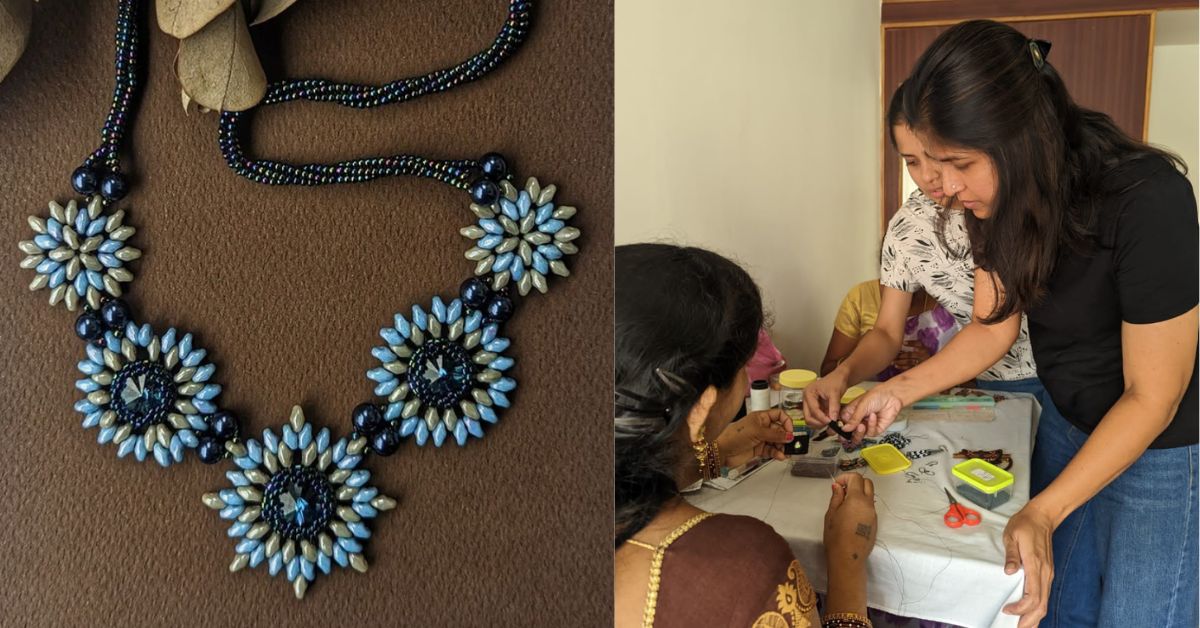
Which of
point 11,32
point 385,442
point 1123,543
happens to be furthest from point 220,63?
point 1123,543

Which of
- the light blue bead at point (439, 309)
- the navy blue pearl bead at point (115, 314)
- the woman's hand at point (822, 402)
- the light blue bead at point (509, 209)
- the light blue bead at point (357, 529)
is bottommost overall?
the light blue bead at point (357, 529)

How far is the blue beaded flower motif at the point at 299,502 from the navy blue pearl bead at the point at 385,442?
0.04ft

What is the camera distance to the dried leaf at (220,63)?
0.56 m

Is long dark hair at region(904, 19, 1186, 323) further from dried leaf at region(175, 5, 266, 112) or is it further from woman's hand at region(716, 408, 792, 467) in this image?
dried leaf at region(175, 5, 266, 112)

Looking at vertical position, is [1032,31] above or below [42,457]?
above

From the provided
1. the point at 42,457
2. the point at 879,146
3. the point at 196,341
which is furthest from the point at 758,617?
the point at 42,457

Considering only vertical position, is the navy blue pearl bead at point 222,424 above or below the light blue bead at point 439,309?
below

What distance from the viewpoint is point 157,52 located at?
0.62 m

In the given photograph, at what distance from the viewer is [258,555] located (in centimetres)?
62

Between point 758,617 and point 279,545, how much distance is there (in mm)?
325

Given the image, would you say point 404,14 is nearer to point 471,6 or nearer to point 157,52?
point 471,6

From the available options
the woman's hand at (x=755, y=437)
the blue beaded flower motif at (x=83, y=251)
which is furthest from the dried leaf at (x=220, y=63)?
the woman's hand at (x=755, y=437)

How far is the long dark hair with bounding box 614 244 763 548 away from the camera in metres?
0.54

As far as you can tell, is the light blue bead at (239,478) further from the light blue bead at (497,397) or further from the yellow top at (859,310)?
the yellow top at (859,310)
